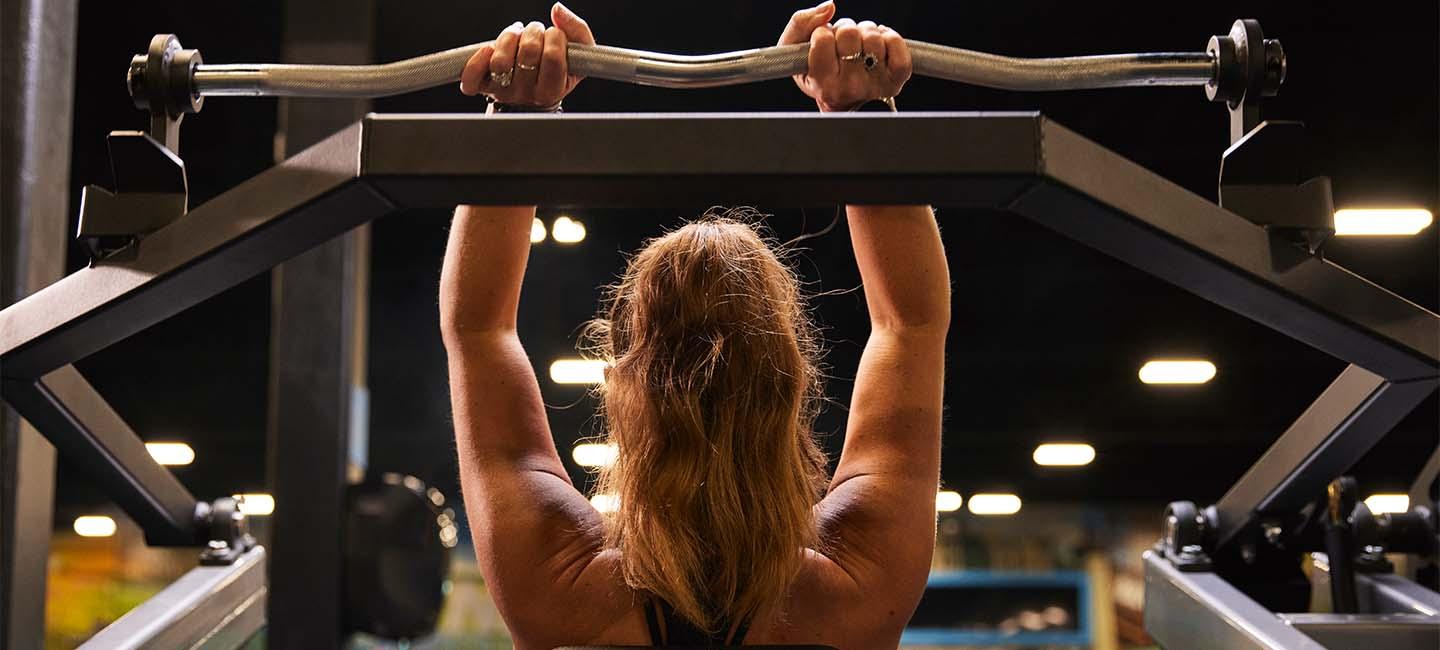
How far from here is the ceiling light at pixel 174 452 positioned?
6.42 m

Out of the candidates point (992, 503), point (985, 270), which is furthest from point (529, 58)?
point (992, 503)

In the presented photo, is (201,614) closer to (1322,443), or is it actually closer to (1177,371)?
(1322,443)

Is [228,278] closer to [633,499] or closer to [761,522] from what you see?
[633,499]

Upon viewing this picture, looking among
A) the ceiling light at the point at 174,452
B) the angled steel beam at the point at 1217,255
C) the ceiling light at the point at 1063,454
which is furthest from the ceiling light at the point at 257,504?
the angled steel beam at the point at 1217,255

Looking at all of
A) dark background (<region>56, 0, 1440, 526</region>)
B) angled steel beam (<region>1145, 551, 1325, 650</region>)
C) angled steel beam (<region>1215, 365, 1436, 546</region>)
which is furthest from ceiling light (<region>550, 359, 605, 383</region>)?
angled steel beam (<region>1215, 365, 1436, 546</region>)

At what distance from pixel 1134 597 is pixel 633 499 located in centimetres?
645

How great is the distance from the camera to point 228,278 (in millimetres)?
998

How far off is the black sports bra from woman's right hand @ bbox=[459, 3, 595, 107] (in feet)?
1.53

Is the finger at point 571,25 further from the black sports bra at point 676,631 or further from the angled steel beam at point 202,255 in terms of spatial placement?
the black sports bra at point 676,631

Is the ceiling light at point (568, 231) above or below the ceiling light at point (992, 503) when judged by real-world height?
above

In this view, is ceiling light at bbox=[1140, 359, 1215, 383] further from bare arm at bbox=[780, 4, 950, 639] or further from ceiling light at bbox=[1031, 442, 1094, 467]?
bare arm at bbox=[780, 4, 950, 639]

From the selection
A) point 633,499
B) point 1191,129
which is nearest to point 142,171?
point 633,499

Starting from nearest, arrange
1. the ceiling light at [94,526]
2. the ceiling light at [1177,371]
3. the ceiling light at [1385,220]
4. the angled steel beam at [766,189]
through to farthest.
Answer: the angled steel beam at [766,189]
the ceiling light at [1385,220]
the ceiling light at [1177,371]
the ceiling light at [94,526]

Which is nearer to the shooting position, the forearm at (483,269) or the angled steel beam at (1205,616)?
the forearm at (483,269)
